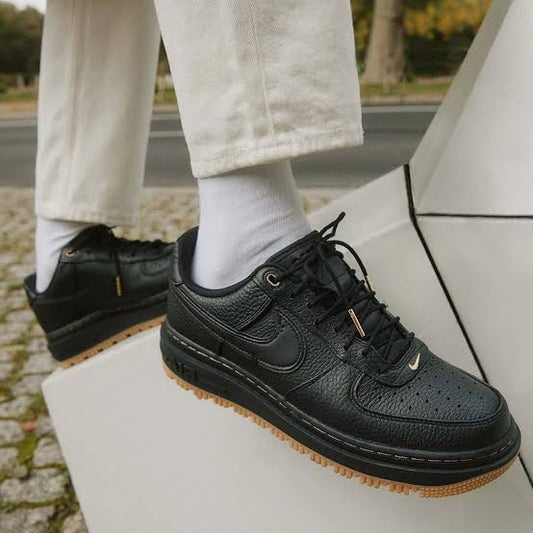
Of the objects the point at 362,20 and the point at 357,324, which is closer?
the point at 357,324

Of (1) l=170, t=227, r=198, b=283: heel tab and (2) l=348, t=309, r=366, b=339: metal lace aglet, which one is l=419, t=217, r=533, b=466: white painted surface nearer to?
(2) l=348, t=309, r=366, b=339: metal lace aglet

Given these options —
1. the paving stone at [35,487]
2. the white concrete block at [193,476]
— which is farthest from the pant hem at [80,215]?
the paving stone at [35,487]

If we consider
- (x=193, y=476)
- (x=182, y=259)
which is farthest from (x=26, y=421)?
(x=182, y=259)

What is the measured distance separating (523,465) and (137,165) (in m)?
0.87

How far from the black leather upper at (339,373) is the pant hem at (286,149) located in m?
0.16

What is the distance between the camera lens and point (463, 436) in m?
1.02

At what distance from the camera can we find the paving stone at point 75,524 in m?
1.76

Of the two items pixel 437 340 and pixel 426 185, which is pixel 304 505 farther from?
pixel 426 185

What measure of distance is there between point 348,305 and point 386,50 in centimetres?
1502

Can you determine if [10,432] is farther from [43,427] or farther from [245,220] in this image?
[245,220]

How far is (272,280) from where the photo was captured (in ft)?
3.57

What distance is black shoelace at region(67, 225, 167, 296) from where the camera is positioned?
5.15ft

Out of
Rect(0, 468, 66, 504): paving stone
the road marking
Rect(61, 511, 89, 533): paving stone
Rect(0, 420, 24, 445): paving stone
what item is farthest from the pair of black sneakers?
the road marking

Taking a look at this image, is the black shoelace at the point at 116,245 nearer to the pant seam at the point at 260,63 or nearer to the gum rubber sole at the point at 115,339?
the gum rubber sole at the point at 115,339
